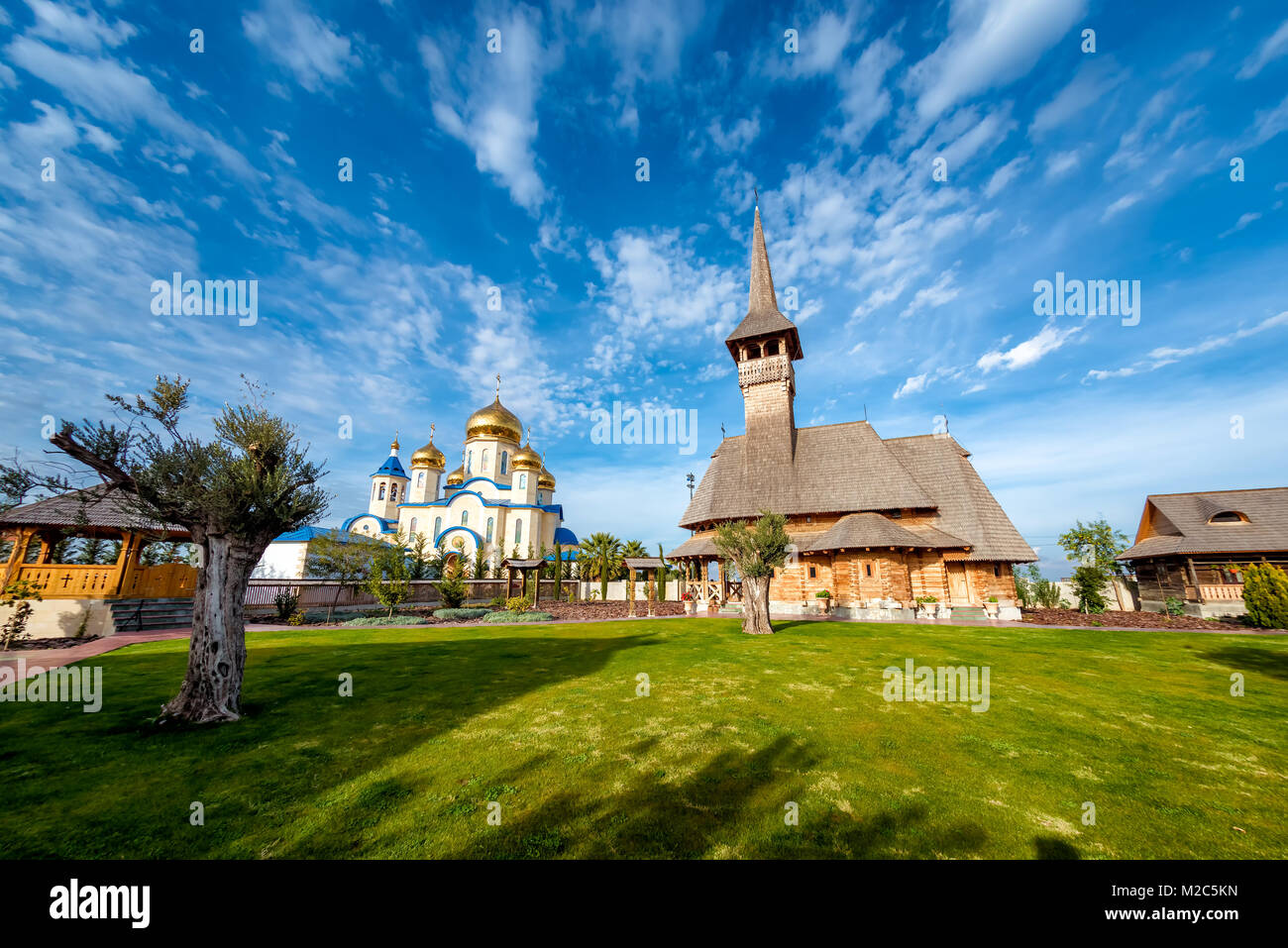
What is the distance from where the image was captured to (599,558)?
34.9 m

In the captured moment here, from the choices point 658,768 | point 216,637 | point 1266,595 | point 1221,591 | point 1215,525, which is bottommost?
point 1221,591

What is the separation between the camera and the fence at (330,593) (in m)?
21.8

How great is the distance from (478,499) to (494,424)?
25.3ft

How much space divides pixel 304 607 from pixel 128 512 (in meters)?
20.4

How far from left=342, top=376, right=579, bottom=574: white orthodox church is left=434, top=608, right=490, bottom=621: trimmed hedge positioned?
14060 mm

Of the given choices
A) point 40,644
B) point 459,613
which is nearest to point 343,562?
point 459,613

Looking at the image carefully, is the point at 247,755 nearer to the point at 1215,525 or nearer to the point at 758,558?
the point at 758,558

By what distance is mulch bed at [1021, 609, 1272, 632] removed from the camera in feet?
57.0

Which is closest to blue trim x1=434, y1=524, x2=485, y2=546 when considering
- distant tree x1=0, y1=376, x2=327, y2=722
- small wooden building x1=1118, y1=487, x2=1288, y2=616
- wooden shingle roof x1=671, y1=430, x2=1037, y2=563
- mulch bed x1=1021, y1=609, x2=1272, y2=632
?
wooden shingle roof x1=671, y1=430, x2=1037, y2=563
